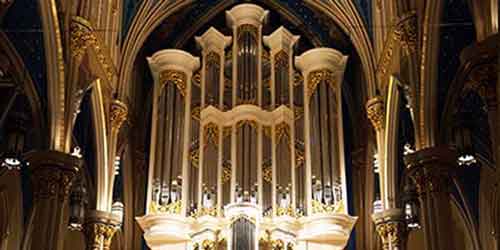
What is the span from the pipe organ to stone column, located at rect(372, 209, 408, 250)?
994 mm

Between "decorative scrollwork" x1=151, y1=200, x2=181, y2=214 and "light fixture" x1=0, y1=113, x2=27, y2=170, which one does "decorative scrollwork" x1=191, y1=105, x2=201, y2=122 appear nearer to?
"decorative scrollwork" x1=151, y1=200, x2=181, y2=214

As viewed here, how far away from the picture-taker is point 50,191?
16.2 meters

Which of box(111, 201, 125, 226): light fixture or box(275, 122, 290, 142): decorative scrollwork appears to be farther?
box(275, 122, 290, 142): decorative scrollwork

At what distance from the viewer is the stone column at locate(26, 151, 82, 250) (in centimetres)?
1586

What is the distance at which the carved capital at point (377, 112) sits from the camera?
20891mm

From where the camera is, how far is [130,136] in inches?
953

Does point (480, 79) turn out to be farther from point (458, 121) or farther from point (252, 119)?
point (252, 119)

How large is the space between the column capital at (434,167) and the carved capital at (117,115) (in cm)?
752

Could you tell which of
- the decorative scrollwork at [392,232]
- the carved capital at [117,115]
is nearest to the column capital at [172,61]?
the carved capital at [117,115]

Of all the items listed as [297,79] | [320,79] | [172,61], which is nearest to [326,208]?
[320,79]

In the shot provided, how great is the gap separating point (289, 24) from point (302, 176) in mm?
5913

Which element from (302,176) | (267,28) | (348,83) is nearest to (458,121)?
(302,176)

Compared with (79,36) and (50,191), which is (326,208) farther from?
(50,191)

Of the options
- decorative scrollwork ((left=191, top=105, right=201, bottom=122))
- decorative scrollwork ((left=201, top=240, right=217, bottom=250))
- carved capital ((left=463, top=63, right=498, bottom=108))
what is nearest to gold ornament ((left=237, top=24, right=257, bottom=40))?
decorative scrollwork ((left=191, top=105, right=201, bottom=122))
